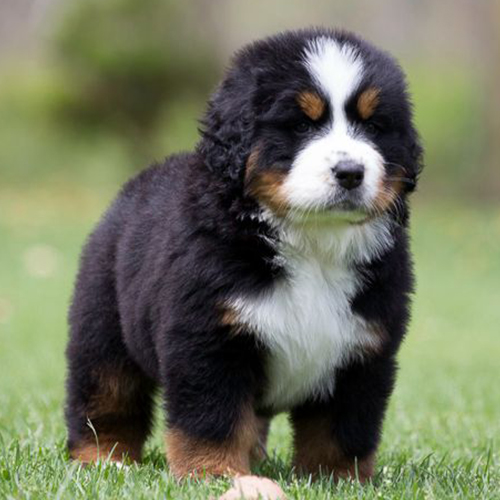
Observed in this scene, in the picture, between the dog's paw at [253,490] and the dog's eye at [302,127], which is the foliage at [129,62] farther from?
the dog's paw at [253,490]

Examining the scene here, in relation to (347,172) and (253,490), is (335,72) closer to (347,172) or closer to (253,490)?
(347,172)

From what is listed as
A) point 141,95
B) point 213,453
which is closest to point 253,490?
point 213,453

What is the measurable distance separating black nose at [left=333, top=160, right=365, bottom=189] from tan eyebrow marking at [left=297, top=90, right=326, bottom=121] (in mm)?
230

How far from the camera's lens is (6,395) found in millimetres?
7336

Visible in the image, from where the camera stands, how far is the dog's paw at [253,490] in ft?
12.4

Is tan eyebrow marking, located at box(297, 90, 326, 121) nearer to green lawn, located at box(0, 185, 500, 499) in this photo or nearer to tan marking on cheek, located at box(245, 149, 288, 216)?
tan marking on cheek, located at box(245, 149, 288, 216)

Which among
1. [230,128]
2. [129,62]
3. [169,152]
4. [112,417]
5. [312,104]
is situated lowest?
[169,152]

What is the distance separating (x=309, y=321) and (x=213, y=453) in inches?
24.4

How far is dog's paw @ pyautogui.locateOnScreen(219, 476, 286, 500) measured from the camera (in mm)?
3789

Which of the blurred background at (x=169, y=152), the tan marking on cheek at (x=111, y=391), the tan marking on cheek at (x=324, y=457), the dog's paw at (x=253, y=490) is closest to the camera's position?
the dog's paw at (x=253, y=490)

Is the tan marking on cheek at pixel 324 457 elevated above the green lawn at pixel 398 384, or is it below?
above

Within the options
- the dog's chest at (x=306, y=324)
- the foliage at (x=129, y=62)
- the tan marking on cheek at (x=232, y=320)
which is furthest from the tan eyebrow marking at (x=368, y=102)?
the foliage at (x=129, y=62)

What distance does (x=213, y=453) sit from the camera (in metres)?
4.32

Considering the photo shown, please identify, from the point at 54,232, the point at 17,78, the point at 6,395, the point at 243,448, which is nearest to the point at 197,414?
the point at 243,448
